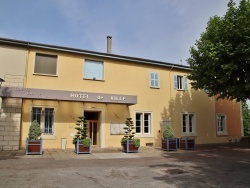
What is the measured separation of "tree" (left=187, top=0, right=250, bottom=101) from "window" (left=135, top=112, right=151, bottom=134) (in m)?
5.04

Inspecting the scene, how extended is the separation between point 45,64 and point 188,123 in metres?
11.7

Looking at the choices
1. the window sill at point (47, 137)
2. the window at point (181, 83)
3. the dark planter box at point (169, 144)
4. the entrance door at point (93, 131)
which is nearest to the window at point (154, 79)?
the window at point (181, 83)

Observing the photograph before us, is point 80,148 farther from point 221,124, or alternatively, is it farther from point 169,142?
point 221,124

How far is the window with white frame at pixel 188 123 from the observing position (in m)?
19.4

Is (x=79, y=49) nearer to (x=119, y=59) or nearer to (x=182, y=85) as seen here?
(x=119, y=59)

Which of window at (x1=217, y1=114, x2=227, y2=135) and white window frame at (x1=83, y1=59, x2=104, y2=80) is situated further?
window at (x1=217, y1=114, x2=227, y2=135)

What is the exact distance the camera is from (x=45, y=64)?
49.7ft

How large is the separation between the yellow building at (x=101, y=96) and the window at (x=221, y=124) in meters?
0.70

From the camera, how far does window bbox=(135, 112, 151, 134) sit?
1745 centimetres

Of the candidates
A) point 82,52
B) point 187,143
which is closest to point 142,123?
point 187,143

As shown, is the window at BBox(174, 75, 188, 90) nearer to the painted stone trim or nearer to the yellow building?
the yellow building

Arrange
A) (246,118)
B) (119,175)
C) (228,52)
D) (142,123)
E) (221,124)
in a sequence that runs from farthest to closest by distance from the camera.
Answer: (246,118)
(221,124)
(142,123)
(228,52)
(119,175)

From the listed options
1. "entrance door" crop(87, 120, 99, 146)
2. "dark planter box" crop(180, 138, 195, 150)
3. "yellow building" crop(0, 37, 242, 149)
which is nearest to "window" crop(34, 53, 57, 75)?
"yellow building" crop(0, 37, 242, 149)

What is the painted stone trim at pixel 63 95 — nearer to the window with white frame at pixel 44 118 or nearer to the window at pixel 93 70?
the window with white frame at pixel 44 118
